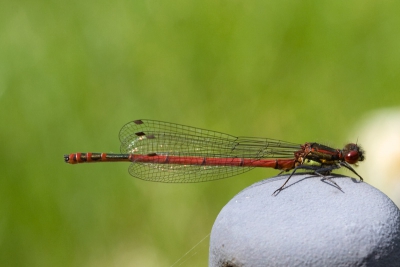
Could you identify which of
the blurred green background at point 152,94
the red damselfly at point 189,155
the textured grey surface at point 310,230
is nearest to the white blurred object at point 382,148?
the blurred green background at point 152,94

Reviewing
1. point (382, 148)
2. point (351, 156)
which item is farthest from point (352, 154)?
point (382, 148)

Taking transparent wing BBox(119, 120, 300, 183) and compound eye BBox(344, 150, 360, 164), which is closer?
compound eye BBox(344, 150, 360, 164)

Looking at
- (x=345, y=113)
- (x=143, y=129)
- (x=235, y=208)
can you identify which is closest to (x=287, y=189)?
(x=235, y=208)

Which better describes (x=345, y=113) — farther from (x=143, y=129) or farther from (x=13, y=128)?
(x=13, y=128)

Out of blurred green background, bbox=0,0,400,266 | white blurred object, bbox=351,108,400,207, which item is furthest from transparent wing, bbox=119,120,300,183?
white blurred object, bbox=351,108,400,207

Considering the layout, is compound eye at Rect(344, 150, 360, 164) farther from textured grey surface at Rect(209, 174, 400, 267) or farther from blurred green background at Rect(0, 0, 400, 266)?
blurred green background at Rect(0, 0, 400, 266)

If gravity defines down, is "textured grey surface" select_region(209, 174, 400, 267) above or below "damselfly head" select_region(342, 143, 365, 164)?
below
